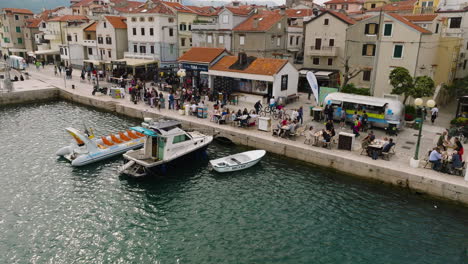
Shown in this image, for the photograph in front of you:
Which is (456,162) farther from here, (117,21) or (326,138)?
(117,21)

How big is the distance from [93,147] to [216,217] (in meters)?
11.5

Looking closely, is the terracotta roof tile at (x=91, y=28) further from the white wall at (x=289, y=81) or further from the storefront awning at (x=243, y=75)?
the white wall at (x=289, y=81)

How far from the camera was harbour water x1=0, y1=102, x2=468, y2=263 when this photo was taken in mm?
14984

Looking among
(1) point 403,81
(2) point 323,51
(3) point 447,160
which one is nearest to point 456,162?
(3) point 447,160

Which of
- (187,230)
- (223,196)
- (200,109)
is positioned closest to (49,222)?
(187,230)

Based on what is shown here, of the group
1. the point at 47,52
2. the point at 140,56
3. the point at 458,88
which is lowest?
the point at 458,88

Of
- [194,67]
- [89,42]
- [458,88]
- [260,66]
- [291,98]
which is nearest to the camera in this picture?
[260,66]

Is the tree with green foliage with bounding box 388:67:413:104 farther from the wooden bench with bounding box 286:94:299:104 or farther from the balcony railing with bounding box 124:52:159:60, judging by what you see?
the balcony railing with bounding box 124:52:159:60

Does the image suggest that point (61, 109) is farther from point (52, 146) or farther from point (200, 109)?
point (200, 109)

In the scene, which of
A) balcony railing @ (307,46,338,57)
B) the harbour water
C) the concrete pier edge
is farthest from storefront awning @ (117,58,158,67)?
the harbour water

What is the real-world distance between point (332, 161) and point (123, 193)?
13.6 m

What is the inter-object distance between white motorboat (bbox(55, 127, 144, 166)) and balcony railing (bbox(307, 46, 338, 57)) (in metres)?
27.5

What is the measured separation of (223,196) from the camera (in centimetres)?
1983

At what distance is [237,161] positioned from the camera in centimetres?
2333
